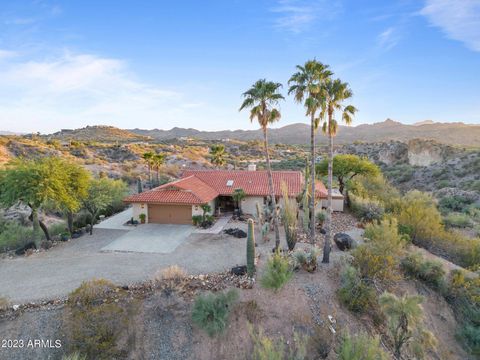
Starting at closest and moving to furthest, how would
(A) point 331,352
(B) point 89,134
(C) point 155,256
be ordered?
1. (A) point 331,352
2. (C) point 155,256
3. (B) point 89,134

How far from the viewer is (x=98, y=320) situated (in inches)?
424

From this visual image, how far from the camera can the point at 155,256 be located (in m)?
16.8

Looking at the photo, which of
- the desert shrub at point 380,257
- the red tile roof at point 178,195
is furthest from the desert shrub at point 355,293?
the red tile roof at point 178,195

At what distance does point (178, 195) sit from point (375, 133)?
12425 centimetres

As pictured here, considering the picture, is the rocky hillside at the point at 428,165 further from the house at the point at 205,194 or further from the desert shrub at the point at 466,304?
the desert shrub at the point at 466,304

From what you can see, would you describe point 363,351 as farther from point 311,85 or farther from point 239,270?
point 311,85

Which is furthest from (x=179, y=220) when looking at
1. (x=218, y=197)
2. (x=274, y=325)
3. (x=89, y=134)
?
(x=89, y=134)

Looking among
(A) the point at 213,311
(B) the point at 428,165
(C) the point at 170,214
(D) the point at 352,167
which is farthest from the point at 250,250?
(B) the point at 428,165

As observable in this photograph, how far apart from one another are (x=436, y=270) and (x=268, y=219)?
11259 millimetres

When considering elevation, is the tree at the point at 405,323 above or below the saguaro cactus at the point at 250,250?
below

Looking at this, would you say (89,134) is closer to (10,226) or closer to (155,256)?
(10,226)

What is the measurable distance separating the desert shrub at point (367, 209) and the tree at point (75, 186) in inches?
833

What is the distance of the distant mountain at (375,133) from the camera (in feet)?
309

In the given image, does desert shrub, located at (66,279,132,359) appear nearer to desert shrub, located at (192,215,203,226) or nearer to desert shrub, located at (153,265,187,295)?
desert shrub, located at (153,265,187,295)
